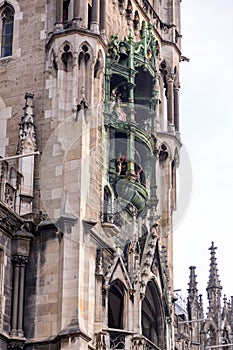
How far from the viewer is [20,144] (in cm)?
3959

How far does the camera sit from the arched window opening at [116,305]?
39.6 metres

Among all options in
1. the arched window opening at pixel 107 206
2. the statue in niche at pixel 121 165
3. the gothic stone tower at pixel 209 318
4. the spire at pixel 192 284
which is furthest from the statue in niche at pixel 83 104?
the spire at pixel 192 284

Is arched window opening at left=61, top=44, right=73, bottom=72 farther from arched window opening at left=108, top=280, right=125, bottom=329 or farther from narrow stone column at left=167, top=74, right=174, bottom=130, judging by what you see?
narrow stone column at left=167, top=74, right=174, bottom=130

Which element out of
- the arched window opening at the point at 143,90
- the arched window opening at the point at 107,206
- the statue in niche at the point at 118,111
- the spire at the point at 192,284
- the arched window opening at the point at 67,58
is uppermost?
the arched window opening at the point at 143,90

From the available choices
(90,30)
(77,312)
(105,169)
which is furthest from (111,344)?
(90,30)

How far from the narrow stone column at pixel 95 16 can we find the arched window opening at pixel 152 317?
10.1 metres

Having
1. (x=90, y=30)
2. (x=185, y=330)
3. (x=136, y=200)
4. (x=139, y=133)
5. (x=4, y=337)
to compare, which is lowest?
(x=4, y=337)

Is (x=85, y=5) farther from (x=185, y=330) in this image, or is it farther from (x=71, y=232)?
(x=185, y=330)

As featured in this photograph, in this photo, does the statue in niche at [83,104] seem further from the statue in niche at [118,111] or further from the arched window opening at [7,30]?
the arched window opening at [7,30]

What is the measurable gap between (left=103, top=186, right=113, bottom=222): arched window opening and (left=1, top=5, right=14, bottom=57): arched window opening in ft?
22.2

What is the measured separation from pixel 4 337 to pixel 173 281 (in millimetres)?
12710

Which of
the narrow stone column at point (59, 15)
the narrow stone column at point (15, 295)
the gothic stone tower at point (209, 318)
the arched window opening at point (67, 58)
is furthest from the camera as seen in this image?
the gothic stone tower at point (209, 318)

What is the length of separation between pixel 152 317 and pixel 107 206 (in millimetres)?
5141

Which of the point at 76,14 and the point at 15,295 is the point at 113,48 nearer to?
the point at 76,14
